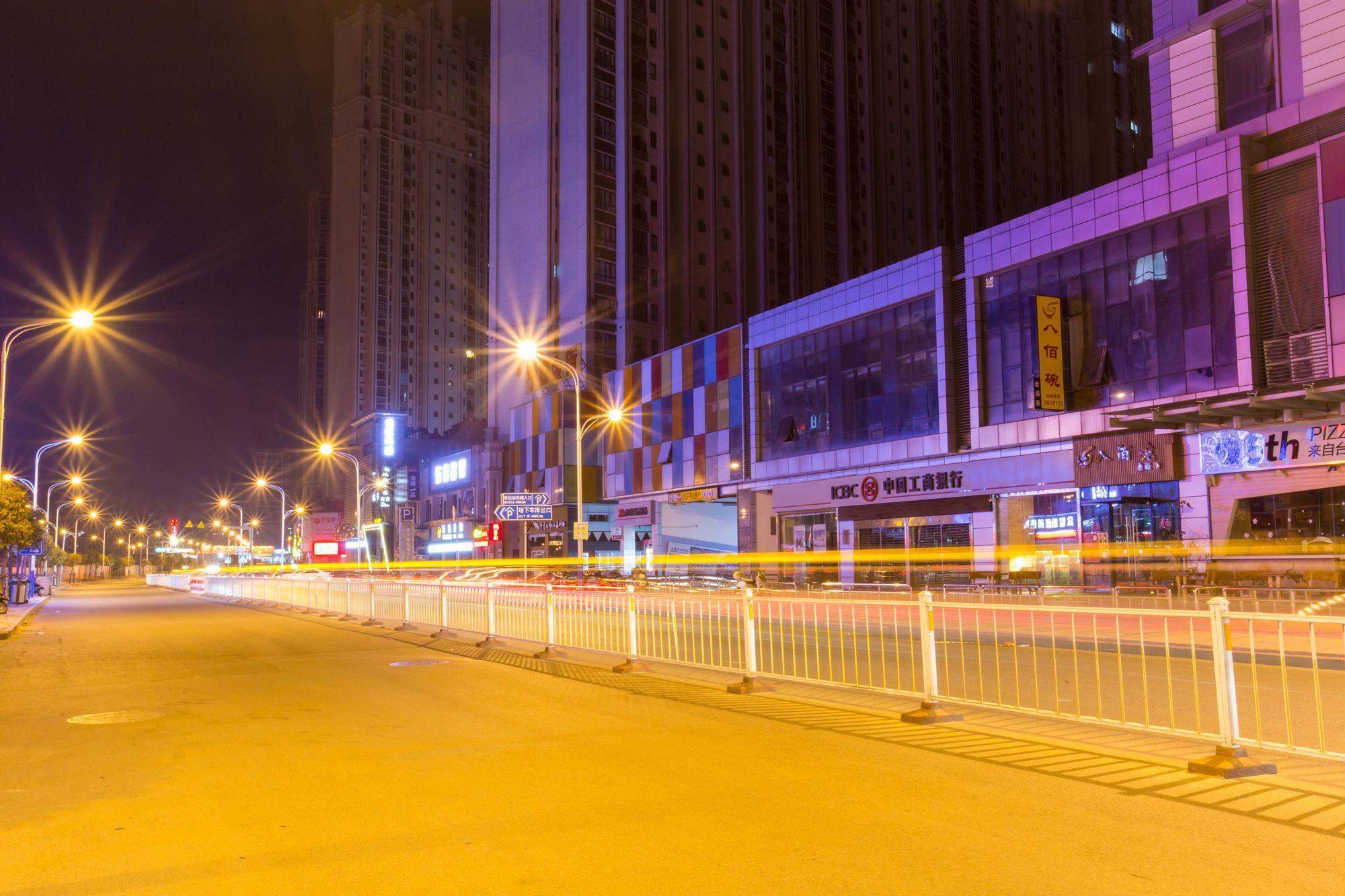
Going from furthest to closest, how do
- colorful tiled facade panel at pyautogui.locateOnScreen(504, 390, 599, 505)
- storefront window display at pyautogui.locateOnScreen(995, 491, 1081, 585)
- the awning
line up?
colorful tiled facade panel at pyautogui.locateOnScreen(504, 390, 599, 505), storefront window display at pyautogui.locateOnScreen(995, 491, 1081, 585), the awning

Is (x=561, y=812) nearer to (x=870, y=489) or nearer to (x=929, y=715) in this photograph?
(x=929, y=715)

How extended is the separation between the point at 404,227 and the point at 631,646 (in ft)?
527

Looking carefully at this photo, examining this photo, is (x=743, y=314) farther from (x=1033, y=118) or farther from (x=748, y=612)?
(x=748, y=612)

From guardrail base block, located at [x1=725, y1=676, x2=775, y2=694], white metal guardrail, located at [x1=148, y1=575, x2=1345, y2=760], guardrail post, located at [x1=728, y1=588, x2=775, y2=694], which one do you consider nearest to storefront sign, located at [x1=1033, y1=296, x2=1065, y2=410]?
white metal guardrail, located at [x1=148, y1=575, x2=1345, y2=760]

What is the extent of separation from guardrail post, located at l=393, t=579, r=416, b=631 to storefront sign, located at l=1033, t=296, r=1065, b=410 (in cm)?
2383

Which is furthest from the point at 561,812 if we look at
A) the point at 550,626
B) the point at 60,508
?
the point at 60,508

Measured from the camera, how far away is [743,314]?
8338 centimetres

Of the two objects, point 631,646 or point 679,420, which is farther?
point 679,420

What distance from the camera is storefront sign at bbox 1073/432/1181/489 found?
107 ft

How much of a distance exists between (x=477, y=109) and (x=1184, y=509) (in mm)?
166394

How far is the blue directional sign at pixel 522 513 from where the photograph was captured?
115ft

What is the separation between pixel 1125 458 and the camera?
1332 inches

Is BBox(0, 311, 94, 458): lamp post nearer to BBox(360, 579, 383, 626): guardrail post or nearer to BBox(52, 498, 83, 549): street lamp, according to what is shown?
BBox(360, 579, 383, 626): guardrail post

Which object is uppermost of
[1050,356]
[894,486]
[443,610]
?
[1050,356]
